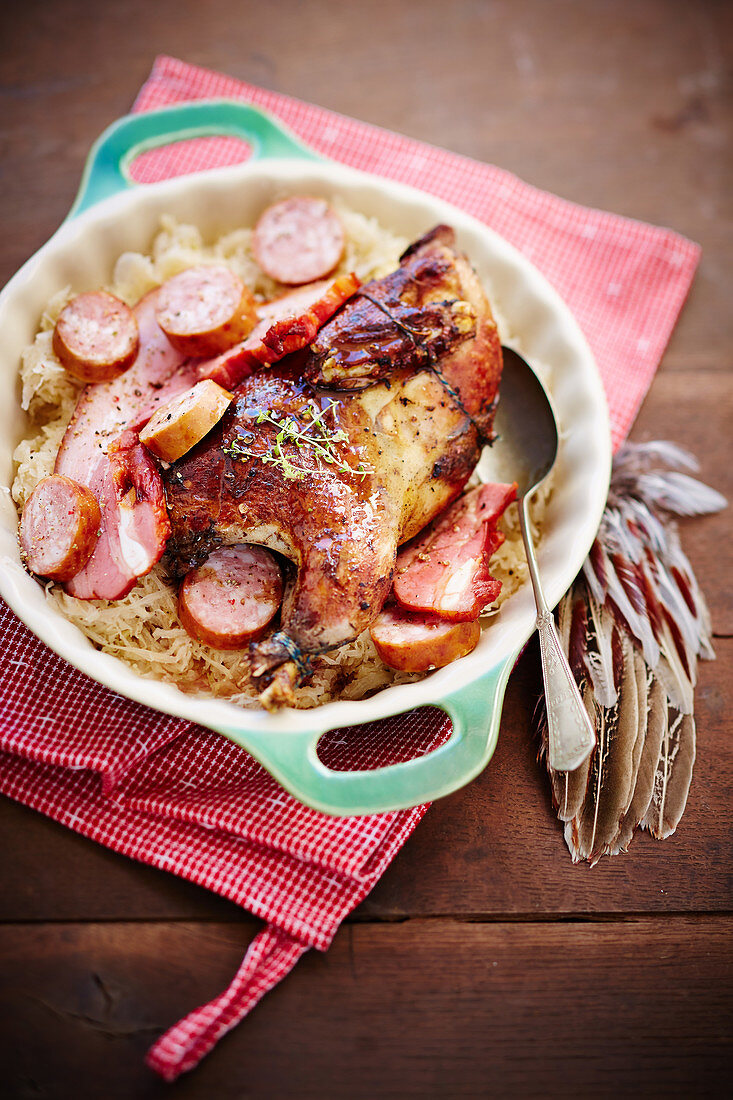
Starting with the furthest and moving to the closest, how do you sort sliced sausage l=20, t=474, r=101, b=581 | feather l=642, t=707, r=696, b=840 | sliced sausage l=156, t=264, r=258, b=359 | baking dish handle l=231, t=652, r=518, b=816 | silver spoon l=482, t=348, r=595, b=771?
silver spoon l=482, t=348, r=595, b=771
sliced sausage l=156, t=264, r=258, b=359
feather l=642, t=707, r=696, b=840
sliced sausage l=20, t=474, r=101, b=581
baking dish handle l=231, t=652, r=518, b=816

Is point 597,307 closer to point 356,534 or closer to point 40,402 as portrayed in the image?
point 356,534

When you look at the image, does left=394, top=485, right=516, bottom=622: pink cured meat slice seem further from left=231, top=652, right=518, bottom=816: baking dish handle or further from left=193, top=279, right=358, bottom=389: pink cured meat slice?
left=193, top=279, right=358, bottom=389: pink cured meat slice

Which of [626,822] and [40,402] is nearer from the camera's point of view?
[626,822]

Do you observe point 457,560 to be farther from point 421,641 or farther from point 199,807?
point 199,807

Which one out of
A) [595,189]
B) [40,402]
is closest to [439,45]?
[595,189]

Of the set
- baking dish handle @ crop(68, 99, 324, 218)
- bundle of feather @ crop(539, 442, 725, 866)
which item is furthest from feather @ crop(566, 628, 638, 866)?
baking dish handle @ crop(68, 99, 324, 218)

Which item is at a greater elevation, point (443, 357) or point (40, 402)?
point (443, 357)

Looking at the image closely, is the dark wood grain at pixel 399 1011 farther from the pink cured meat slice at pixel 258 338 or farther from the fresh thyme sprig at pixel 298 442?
the pink cured meat slice at pixel 258 338

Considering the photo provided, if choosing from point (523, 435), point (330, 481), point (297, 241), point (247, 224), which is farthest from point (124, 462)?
point (523, 435)
